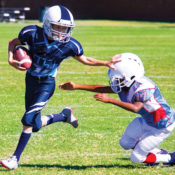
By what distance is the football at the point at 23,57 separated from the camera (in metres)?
5.88

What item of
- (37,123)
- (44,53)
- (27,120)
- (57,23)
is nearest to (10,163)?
(27,120)

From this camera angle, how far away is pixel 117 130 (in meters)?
7.50

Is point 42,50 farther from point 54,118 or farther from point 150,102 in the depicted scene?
point 150,102

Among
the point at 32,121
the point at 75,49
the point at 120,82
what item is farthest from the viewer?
the point at 75,49

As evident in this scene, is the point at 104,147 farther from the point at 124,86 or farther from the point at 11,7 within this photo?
the point at 11,7

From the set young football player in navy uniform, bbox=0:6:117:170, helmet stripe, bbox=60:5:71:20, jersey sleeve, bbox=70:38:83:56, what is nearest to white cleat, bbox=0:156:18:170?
young football player in navy uniform, bbox=0:6:117:170

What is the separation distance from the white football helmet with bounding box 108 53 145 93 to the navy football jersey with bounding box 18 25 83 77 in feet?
3.01

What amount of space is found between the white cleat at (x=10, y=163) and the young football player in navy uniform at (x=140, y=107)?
1072 millimetres

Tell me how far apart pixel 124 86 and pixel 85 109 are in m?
3.57

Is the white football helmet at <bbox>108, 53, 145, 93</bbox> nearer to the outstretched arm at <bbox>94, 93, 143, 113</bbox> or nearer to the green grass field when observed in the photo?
A: the outstretched arm at <bbox>94, 93, 143, 113</bbox>

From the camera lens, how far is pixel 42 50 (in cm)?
599

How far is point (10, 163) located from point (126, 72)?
173 centimetres

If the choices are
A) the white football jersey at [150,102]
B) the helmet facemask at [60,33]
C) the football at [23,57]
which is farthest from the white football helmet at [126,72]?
the football at [23,57]

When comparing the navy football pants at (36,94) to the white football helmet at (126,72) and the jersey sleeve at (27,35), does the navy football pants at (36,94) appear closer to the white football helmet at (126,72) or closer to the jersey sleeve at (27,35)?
the jersey sleeve at (27,35)
